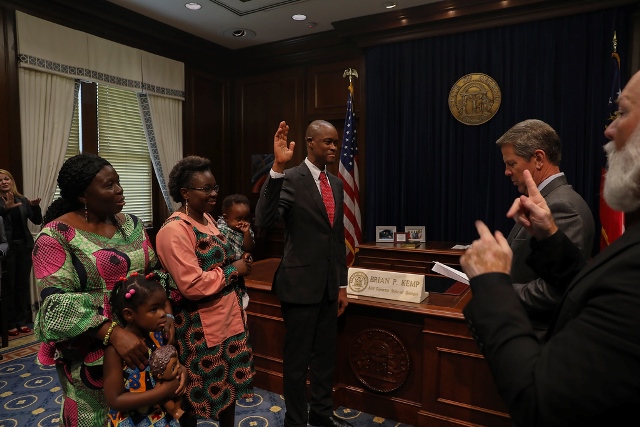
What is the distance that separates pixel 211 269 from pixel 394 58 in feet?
13.8

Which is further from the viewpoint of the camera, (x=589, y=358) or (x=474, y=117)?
(x=474, y=117)

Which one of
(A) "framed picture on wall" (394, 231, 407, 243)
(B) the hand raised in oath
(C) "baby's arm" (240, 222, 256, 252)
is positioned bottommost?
(A) "framed picture on wall" (394, 231, 407, 243)

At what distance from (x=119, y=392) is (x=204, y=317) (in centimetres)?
53

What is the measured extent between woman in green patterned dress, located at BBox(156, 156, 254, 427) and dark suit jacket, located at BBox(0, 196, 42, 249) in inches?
112

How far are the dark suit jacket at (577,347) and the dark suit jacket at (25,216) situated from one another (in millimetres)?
4302

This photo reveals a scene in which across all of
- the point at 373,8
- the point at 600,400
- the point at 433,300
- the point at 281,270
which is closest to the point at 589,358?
the point at 600,400

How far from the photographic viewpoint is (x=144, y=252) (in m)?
1.69

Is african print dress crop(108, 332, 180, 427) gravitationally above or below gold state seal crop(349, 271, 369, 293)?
below

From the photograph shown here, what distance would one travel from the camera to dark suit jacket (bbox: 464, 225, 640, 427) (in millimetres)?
688

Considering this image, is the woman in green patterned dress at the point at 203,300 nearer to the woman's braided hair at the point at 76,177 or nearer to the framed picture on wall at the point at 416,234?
the woman's braided hair at the point at 76,177

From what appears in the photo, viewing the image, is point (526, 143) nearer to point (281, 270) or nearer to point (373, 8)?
point (281, 270)

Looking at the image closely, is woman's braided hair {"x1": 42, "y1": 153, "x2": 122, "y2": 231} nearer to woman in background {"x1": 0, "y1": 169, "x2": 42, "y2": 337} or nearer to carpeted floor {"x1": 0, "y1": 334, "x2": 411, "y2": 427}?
carpeted floor {"x1": 0, "y1": 334, "x2": 411, "y2": 427}

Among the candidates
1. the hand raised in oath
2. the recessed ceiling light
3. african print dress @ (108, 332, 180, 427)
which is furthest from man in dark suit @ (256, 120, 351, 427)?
the recessed ceiling light

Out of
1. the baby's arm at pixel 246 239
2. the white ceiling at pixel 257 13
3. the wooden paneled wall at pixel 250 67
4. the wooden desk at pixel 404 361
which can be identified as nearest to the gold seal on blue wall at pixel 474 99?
the wooden paneled wall at pixel 250 67
